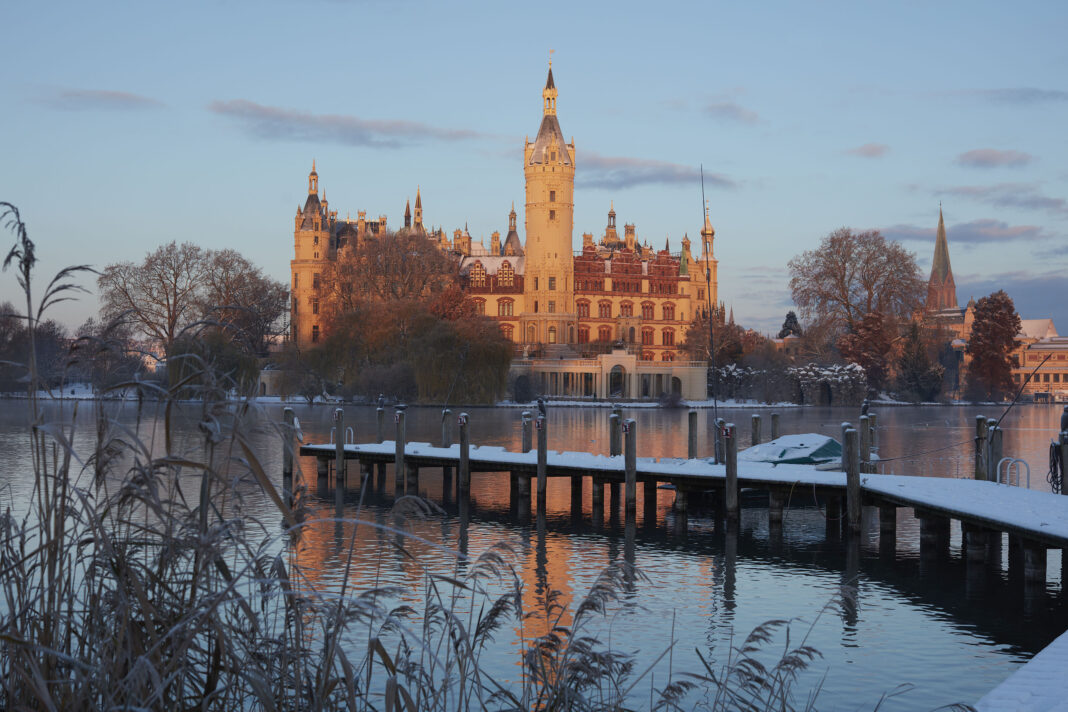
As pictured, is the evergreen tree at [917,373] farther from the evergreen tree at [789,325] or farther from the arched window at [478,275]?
the evergreen tree at [789,325]

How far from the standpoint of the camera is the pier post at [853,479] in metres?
16.5

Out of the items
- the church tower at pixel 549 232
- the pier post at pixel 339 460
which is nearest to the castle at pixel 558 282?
the church tower at pixel 549 232

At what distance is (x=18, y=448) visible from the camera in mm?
31188

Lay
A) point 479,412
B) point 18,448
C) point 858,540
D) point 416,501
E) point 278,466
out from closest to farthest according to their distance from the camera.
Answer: point 416,501, point 858,540, point 278,466, point 18,448, point 479,412

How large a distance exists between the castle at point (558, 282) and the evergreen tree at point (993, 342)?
22.2 metres

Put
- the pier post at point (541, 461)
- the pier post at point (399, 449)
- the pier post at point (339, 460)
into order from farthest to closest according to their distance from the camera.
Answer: the pier post at point (339, 460)
the pier post at point (399, 449)
the pier post at point (541, 461)

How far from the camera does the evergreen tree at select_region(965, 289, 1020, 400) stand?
277 ft

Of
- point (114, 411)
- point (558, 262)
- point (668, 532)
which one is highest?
point (558, 262)

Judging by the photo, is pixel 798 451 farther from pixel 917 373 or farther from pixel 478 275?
pixel 478 275

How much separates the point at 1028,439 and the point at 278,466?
1147 inches

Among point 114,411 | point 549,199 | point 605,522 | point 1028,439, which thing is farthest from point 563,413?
point 114,411

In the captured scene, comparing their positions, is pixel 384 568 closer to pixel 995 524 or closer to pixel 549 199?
pixel 995 524

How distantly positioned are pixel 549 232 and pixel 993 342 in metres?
37.9

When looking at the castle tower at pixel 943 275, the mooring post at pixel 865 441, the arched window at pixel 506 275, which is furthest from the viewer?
the castle tower at pixel 943 275
